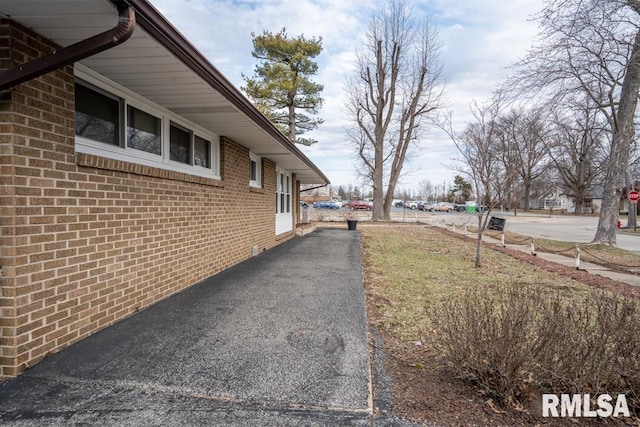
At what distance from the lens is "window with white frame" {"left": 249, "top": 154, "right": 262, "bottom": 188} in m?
8.89

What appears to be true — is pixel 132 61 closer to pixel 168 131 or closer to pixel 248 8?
pixel 168 131

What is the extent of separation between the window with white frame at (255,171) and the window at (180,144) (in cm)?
321

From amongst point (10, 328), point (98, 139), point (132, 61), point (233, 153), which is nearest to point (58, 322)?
point (10, 328)

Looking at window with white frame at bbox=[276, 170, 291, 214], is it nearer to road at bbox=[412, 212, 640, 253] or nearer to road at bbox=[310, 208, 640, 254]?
road at bbox=[412, 212, 640, 253]

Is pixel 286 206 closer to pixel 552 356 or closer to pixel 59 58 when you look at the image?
pixel 59 58

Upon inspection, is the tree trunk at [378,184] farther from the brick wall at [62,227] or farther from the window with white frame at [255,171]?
the brick wall at [62,227]

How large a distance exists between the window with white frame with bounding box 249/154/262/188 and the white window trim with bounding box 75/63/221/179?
2627mm

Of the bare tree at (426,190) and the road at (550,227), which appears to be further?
the bare tree at (426,190)

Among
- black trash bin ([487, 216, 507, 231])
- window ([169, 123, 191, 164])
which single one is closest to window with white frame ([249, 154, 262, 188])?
window ([169, 123, 191, 164])

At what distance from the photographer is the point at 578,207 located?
4959 cm

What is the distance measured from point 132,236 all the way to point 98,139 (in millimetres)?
1105

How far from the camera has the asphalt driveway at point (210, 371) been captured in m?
2.12

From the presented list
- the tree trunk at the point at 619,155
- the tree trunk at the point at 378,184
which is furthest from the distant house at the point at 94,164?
the tree trunk at the point at 378,184

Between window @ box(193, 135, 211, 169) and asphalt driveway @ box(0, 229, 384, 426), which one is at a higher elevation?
window @ box(193, 135, 211, 169)
